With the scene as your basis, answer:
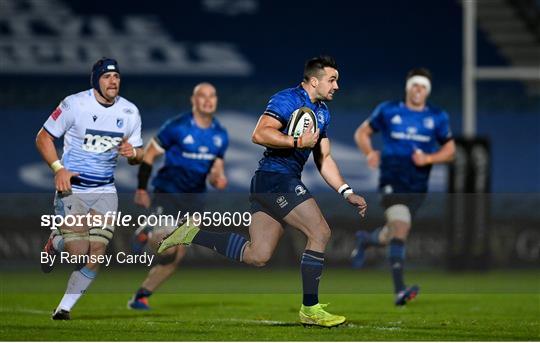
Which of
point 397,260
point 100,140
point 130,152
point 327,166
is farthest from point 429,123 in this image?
point 100,140

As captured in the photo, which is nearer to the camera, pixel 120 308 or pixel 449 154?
pixel 120 308

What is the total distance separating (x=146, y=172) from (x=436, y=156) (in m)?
3.22

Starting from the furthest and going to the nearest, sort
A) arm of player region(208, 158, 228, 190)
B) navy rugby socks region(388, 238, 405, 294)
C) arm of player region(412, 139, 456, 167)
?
arm of player region(412, 139, 456, 167) → navy rugby socks region(388, 238, 405, 294) → arm of player region(208, 158, 228, 190)

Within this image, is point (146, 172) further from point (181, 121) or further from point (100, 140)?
point (100, 140)

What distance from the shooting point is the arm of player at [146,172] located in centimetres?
1188

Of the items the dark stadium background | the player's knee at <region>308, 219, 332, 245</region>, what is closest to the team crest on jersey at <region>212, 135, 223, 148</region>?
the player's knee at <region>308, 219, 332, 245</region>

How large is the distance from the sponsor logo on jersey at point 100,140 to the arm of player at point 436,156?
4.00m

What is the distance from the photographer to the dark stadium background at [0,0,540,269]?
76.5 ft

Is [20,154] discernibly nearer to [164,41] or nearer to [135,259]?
[164,41]

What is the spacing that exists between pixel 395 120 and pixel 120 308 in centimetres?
364

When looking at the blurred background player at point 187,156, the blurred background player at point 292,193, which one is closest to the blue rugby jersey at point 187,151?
the blurred background player at point 187,156

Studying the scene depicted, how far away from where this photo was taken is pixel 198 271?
16766mm

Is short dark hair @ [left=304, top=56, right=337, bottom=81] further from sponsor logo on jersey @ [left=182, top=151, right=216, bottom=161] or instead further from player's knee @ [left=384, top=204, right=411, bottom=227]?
player's knee @ [left=384, top=204, right=411, bottom=227]

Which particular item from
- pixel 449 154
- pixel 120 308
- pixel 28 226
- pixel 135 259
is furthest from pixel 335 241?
pixel 135 259
